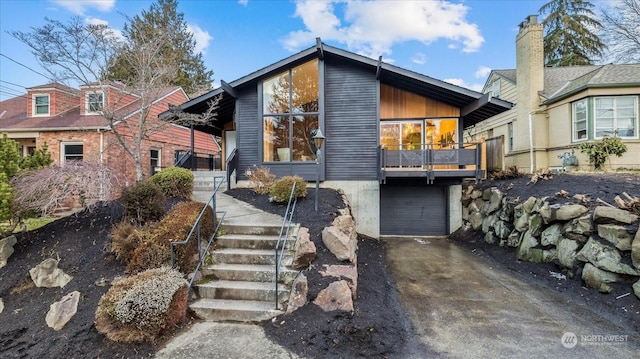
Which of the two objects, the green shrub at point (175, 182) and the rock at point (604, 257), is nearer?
the rock at point (604, 257)

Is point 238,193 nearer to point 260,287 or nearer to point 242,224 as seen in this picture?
point 242,224

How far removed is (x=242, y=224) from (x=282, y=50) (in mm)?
19430

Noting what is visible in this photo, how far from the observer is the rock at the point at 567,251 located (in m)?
5.29

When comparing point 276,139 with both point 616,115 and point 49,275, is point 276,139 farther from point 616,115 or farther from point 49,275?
point 616,115

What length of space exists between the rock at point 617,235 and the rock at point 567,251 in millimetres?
510

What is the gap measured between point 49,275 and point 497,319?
22.8 feet

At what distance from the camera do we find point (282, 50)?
21641mm

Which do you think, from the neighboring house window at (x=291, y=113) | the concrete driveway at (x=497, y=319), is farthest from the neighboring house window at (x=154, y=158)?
the concrete driveway at (x=497, y=319)

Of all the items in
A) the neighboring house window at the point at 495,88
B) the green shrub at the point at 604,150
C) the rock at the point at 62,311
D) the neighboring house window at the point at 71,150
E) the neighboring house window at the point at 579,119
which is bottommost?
the rock at the point at 62,311

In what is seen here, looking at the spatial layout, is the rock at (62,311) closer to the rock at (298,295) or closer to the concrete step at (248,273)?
the concrete step at (248,273)

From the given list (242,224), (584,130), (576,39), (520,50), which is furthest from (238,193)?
(576,39)

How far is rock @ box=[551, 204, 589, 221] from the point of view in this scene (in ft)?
18.1

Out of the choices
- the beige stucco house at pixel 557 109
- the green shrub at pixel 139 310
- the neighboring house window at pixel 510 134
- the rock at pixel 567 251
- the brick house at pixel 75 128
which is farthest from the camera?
the neighboring house window at pixel 510 134

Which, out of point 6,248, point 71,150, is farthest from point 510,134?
point 71,150
